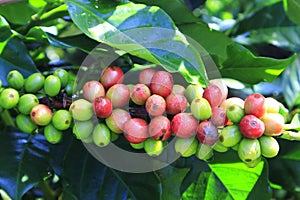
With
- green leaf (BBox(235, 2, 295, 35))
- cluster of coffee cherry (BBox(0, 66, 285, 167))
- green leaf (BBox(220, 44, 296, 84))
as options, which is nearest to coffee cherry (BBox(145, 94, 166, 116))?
cluster of coffee cherry (BBox(0, 66, 285, 167))

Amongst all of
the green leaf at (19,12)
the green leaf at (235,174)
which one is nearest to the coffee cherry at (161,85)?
the green leaf at (235,174)

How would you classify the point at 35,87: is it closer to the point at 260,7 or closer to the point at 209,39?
the point at 209,39

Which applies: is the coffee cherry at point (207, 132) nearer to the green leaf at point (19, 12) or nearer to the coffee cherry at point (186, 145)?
the coffee cherry at point (186, 145)

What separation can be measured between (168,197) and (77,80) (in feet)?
0.74

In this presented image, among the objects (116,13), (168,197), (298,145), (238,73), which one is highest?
(116,13)

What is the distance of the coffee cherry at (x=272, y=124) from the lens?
0.58m

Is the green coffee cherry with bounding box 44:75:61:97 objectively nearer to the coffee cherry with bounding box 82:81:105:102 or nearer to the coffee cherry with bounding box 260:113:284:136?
the coffee cherry with bounding box 82:81:105:102

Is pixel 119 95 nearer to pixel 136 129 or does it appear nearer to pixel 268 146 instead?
pixel 136 129

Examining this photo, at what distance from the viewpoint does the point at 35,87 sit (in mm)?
667

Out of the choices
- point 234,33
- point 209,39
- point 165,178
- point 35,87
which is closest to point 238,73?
point 209,39

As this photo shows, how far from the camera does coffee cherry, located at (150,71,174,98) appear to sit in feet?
2.00

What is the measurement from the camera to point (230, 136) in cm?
58

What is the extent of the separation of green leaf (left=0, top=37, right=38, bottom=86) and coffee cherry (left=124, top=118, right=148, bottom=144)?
0.90 ft

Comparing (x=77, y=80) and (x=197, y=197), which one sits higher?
(x=77, y=80)
